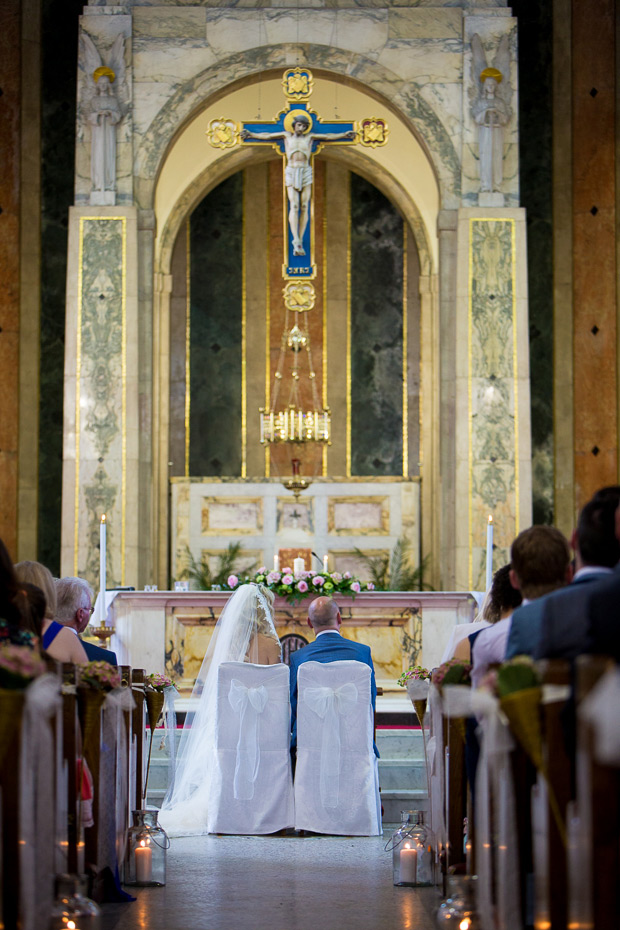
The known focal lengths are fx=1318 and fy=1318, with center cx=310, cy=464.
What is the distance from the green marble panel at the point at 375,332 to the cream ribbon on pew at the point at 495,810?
498 inches

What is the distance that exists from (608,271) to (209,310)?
17.4 ft

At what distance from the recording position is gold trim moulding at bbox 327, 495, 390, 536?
15.7 m

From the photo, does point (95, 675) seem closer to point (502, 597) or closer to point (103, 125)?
point (502, 597)

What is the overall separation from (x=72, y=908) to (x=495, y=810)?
1.60 metres

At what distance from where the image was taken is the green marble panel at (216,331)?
17.6 m

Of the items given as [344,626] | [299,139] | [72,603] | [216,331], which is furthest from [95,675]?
[216,331]

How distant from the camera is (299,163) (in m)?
13.8

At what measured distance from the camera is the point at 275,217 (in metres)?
18.1

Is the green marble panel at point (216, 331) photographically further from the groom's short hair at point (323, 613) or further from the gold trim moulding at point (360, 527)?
the groom's short hair at point (323, 613)

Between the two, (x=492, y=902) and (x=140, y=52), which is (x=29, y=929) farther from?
(x=140, y=52)

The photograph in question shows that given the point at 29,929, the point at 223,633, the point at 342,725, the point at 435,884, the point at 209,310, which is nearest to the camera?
the point at 29,929

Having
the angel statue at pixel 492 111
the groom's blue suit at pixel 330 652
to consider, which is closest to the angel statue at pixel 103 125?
the angel statue at pixel 492 111

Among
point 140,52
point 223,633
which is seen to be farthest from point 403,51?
point 223,633

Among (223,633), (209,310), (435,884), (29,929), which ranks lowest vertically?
(435,884)
